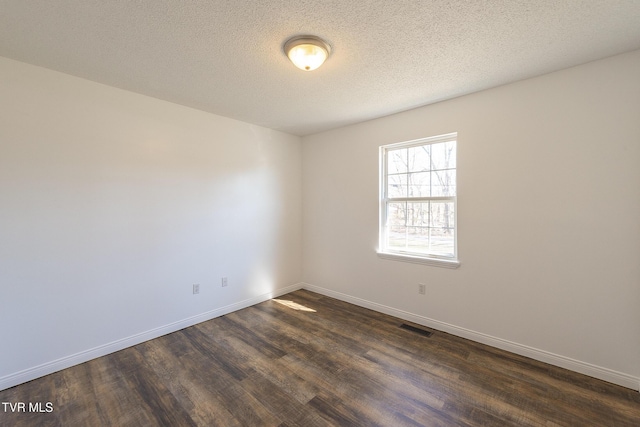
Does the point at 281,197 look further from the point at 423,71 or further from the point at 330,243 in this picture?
the point at 423,71

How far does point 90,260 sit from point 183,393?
152 centimetres

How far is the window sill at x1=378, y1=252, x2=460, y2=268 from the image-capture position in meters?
2.86

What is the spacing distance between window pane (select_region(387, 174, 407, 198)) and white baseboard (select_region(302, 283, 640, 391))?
4.86 ft

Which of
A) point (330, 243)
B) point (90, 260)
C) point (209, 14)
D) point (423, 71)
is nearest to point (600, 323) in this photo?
point (423, 71)

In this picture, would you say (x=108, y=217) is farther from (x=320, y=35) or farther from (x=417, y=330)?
(x=417, y=330)

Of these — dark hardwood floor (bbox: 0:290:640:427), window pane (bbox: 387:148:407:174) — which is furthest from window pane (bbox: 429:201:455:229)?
dark hardwood floor (bbox: 0:290:640:427)

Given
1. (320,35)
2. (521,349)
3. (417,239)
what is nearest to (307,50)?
(320,35)

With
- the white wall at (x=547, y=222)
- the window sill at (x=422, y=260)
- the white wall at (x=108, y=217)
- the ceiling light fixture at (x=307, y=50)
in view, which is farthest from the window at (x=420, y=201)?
the white wall at (x=108, y=217)

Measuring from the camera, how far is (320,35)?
1.79 meters

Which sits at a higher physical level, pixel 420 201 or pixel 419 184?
pixel 419 184

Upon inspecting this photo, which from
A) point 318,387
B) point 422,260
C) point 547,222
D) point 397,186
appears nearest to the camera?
→ point 318,387

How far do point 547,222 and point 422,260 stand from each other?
1.21 m

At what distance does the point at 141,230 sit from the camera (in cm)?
275

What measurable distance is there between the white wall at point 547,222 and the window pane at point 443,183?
0.46 feet
